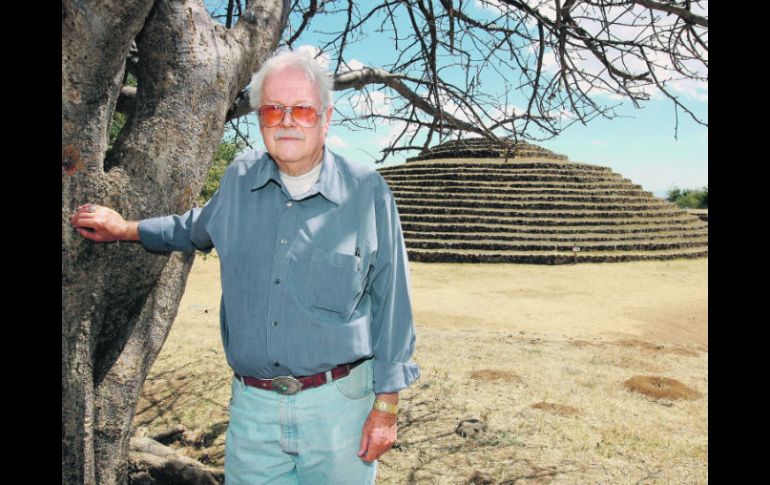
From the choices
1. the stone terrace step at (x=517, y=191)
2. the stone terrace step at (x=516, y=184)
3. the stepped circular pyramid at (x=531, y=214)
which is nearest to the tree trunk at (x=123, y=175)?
the stepped circular pyramid at (x=531, y=214)

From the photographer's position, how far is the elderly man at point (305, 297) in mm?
1818

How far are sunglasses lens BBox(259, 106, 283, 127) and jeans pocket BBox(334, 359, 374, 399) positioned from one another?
2.77 ft

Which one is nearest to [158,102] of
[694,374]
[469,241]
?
[694,374]

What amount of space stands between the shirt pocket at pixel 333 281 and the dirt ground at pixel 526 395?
212 centimetres

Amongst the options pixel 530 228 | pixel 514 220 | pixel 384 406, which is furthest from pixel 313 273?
pixel 514 220

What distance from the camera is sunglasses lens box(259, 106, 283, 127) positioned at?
6.19 feet

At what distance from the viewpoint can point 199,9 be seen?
2.62 metres

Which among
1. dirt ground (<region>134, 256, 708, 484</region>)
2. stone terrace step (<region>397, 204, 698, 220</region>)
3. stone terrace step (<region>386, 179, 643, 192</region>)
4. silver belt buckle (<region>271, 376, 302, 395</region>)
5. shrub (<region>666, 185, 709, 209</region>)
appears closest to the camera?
silver belt buckle (<region>271, 376, 302, 395</region>)

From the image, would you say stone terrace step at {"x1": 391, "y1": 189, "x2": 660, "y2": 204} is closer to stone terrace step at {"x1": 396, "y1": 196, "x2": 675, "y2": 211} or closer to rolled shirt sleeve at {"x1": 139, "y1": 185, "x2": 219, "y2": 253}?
stone terrace step at {"x1": 396, "y1": 196, "x2": 675, "y2": 211}

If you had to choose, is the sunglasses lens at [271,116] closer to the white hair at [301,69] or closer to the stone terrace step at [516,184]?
the white hair at [301,69]

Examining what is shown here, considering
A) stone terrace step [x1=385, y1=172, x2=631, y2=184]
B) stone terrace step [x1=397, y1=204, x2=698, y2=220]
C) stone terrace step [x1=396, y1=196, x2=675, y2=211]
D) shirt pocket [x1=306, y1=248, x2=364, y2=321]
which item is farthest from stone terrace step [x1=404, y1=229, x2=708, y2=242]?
shirt pocket [x1=306, y1=248, x2=364, y2=321]

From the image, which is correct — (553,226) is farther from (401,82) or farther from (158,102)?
(158,102)

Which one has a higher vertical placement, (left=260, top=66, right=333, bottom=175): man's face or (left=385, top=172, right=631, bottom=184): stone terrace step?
(left=385, top=172, right=631, bottom=184): stone terrace step

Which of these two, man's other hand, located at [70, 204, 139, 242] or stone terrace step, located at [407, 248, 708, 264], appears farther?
stone terrace step, located at [407, 248, 708, 264]
